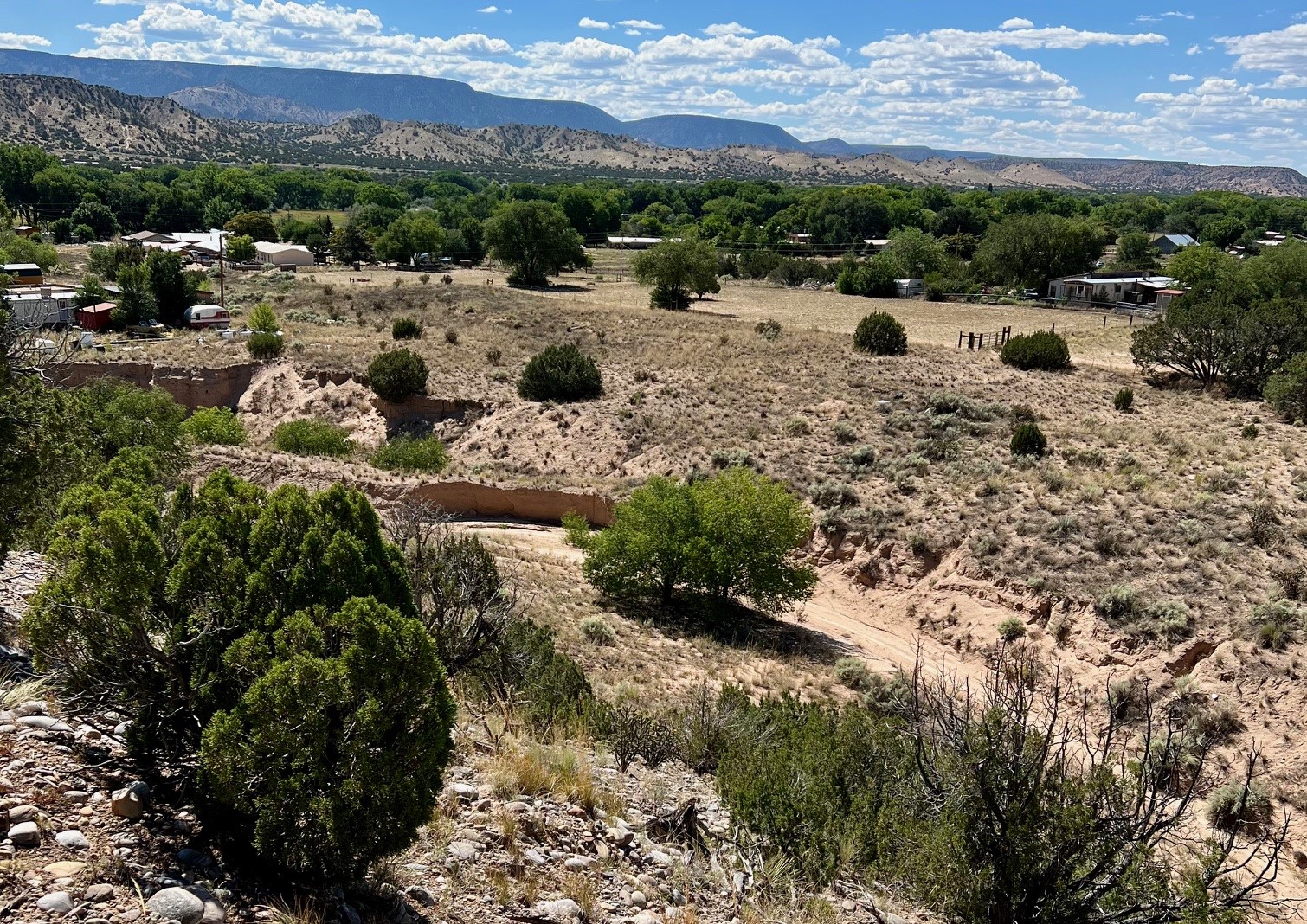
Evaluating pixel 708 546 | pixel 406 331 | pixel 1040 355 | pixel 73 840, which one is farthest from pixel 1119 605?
pixel 406 331

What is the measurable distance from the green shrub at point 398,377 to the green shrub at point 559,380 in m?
3.92

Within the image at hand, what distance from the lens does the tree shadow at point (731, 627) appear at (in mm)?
19531

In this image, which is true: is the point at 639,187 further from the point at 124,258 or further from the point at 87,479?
the point at 87,479

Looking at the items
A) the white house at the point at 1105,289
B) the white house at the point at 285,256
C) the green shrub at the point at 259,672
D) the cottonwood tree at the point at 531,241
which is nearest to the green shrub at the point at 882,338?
the white house at the point at 1105,289

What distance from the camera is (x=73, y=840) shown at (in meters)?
5.34

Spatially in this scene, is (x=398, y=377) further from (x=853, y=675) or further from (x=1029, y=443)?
(x=853, y=675)

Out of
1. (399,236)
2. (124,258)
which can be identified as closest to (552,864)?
(124,258)

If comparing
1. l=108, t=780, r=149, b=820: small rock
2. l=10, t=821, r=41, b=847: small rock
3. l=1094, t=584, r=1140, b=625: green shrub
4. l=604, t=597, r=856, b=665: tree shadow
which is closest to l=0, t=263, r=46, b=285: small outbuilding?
l=604, t=597, r=856, b=665: tree shadow

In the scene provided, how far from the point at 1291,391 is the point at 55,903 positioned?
34.6m

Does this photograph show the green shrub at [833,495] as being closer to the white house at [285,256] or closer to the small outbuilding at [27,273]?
the small outbuilding at [27,273]

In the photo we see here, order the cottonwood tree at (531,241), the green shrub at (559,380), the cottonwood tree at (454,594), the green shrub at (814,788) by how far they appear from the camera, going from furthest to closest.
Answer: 1. the cottonwood tree at (531,241)
2. the green shrub at (559,380)
3. the cottonwood tree at (454,594)
4. the green shrub at (814,788)

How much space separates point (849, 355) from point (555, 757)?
3385 centimetres

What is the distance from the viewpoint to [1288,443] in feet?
89.7

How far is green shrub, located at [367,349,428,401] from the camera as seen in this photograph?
3703 cm
